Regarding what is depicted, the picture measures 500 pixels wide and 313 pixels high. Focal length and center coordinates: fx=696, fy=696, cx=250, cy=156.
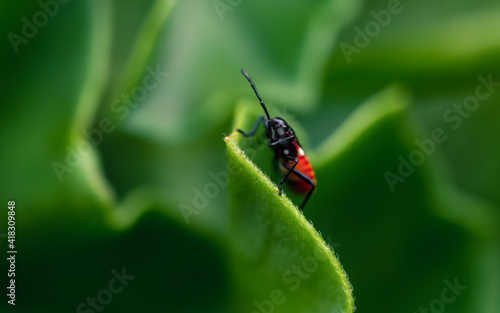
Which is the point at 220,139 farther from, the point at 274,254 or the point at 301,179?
the point at 274,254

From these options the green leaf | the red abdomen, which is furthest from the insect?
the green leaf

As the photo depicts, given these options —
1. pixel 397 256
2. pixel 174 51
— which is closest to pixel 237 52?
pixel 174 51

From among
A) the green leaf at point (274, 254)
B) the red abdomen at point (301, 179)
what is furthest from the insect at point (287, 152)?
the green leaf at point (274, 254)

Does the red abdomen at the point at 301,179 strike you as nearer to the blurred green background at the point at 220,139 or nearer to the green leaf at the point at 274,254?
the blurred green background at the point at 220,139

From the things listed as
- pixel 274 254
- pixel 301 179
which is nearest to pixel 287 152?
pixel 301 179

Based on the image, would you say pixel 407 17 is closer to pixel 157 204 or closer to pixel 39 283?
pixel 157 204
